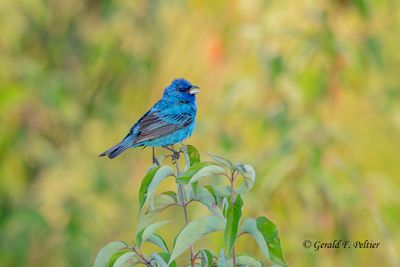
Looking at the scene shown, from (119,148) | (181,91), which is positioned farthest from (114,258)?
(181,91)

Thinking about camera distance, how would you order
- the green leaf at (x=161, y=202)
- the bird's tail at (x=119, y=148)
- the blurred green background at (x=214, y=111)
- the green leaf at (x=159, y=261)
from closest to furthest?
the green leaf at (x=159, y=261) → the green leaf at (x=161, y=202) → the bird's tail at (x=119, y=148) → the blurred green background at (x=214, y=111)

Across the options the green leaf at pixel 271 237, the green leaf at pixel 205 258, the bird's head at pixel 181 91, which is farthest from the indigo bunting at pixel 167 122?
the green leaf at pixel 271 237

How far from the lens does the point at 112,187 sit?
6082mm

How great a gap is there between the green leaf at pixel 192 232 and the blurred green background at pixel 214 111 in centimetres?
125

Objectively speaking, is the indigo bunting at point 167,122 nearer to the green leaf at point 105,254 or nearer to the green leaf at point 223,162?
the green leaf at point 105,254

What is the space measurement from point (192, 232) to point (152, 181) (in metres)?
0.16

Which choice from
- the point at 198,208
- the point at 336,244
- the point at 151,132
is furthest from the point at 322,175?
the point at 151,132

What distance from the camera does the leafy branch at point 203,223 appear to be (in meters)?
1.69

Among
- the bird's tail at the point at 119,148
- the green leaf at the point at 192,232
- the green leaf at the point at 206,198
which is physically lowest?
the green leaf at the point at 192,232

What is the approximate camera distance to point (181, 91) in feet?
11.2

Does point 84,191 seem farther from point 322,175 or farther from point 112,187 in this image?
point 322,175

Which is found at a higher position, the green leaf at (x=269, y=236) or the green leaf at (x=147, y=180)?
the green leaf at (x=147, y=180)

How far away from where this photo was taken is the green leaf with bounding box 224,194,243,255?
5.48ft

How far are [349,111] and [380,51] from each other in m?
0.35
